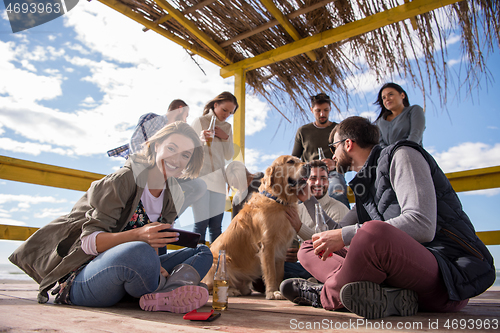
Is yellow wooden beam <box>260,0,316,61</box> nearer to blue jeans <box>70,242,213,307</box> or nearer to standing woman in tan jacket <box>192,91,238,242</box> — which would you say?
standing woman in tan jacket <box>192,91,238,242</box>

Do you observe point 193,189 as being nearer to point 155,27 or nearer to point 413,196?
point 155,27

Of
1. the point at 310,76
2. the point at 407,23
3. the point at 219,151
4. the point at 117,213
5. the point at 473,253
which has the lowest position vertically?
the point at 473,253

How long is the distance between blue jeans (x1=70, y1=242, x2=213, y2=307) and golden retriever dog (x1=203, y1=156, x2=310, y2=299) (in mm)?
1235

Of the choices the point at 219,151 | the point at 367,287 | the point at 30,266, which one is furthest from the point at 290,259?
the point at 30,266

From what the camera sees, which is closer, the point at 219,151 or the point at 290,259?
the point at 290,259

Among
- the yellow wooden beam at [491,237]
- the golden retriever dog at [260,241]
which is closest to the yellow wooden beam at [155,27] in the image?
the golden retriever dog at [260,241]

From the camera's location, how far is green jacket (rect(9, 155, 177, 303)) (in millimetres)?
1475

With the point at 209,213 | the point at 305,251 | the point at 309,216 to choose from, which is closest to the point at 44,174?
the point at 209,213

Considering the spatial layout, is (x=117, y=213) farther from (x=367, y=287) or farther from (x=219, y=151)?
(x=219, y=151)

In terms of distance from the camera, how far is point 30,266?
61.0 inches

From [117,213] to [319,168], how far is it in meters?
2.15

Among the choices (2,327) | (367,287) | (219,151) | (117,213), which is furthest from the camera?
(219,151)

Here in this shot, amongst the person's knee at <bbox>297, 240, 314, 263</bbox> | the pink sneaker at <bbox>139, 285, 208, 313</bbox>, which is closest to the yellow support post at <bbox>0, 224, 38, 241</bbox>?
the pink sneaker at <bbox>139, 285, 208, 313</bbox>

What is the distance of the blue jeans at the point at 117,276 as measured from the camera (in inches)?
52.7
